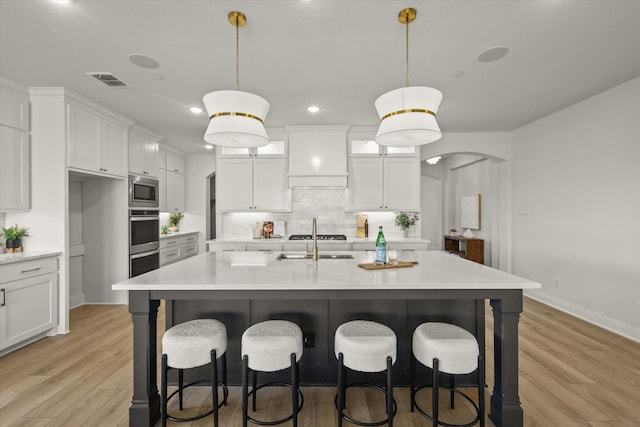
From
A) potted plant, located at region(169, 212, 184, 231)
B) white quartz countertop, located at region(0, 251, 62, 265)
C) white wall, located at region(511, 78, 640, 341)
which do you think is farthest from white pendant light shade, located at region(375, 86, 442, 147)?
potted plant, located at region(169, 212, 184, 231)

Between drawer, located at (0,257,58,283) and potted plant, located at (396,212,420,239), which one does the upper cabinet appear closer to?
drawer, located at (0,257,58,283)

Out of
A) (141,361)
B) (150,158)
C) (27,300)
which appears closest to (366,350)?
(141,361)

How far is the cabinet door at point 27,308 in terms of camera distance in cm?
282

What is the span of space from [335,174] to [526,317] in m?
3.13

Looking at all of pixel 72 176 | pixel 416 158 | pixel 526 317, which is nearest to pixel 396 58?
pixel 416 158

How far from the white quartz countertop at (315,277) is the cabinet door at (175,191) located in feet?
13.1

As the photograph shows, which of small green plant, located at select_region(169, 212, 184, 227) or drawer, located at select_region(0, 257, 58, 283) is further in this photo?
small green plant, located at select_region(169, 212, 184, 227)

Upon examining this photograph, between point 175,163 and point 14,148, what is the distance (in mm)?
3059

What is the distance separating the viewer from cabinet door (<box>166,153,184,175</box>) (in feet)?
19.6

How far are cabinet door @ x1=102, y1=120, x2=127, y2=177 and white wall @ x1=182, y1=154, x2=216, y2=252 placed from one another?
7.69ft

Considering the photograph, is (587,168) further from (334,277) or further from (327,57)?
(334,277)

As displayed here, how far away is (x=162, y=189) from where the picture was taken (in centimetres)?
569

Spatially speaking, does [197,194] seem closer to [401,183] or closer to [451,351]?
[401,183]

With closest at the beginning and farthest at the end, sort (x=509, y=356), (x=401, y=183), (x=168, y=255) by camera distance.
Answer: (x=509, y=356)
(x=401, y=183)
(x=168, y=255)
